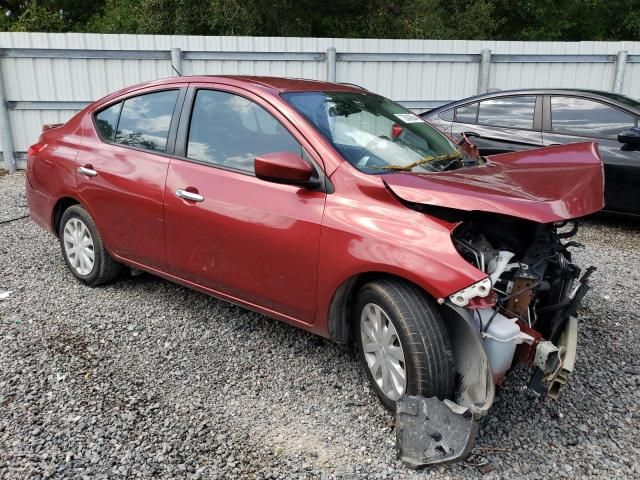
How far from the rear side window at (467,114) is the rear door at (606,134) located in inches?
31.7

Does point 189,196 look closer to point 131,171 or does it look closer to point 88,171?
point 131,171

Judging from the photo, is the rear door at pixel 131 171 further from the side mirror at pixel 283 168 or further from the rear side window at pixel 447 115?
the rear side window at pixel 447 115

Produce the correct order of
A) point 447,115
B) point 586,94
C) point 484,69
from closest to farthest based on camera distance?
point 586,94 < point 447,115 < point 484,69

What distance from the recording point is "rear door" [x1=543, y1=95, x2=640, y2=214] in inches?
238

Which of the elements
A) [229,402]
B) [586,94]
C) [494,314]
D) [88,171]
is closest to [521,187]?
[494,314]

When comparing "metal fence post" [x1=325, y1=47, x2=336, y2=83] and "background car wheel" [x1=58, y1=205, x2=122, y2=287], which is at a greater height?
"metal fence post" [x1=325, y1=47, x2=336, y2=83]

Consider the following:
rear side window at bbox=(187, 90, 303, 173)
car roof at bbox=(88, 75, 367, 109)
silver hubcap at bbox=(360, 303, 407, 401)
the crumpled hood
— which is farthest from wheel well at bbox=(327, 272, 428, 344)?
car roof at bbox=(88, 75, 367, 109)

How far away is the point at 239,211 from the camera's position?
131 inches

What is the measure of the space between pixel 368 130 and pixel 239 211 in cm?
89

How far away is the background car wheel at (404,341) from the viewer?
8.73 ft

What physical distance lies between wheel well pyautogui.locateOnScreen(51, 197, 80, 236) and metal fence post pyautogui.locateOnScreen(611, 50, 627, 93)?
8.70 m

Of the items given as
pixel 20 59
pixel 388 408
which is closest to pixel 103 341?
pixel 388 408

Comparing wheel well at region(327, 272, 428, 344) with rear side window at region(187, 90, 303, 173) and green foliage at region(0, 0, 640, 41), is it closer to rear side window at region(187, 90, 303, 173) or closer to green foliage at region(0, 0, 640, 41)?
rear side window at region(187, 90, 303, 173)

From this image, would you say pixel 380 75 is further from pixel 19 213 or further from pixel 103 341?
pixel 103 341
